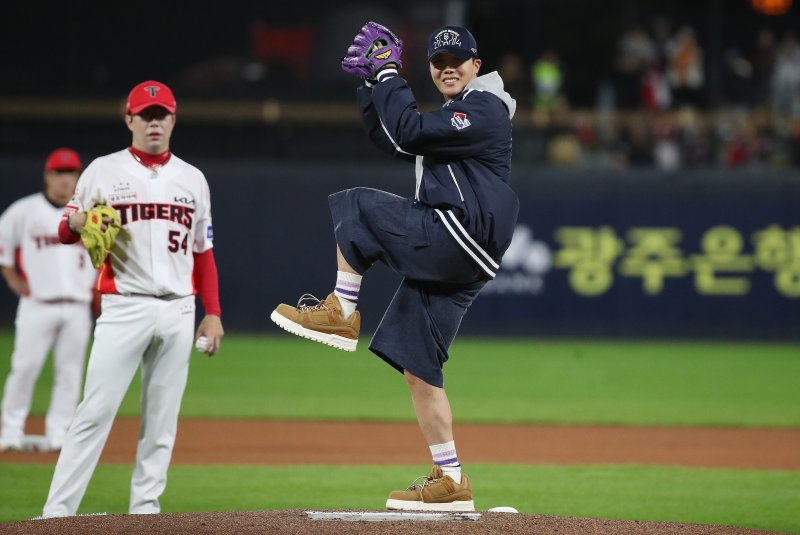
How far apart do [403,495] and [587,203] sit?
12569 mm

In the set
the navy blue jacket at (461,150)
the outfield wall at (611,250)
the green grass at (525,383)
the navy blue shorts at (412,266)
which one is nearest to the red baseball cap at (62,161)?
the green grass at (525,383)

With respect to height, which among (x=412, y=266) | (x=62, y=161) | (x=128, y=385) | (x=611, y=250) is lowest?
(x=128, y=385)

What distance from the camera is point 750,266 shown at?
17.8 meters

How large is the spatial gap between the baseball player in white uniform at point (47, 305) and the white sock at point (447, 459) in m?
4.59

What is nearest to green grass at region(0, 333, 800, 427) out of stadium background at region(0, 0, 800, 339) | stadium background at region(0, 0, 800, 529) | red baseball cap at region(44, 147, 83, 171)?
stadium background at region(0, 0, 800, 529)

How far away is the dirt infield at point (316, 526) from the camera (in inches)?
208

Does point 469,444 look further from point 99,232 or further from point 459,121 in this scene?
point 459,121

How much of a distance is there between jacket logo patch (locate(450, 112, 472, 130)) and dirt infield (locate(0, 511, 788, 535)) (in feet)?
5.67

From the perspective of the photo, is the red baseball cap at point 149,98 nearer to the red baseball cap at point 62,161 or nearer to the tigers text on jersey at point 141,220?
the tigers text on jersey at point 141,220

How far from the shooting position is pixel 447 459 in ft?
19.1

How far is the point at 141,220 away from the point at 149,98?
2.04 ft

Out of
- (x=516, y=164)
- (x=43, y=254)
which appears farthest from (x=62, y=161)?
(x=516, y=164)

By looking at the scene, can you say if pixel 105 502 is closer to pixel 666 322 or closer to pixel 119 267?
pixel 119 267

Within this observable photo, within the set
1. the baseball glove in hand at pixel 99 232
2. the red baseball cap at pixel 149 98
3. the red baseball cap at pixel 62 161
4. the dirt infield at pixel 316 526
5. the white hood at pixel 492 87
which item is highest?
the red baseball cap at pixel 62 161
